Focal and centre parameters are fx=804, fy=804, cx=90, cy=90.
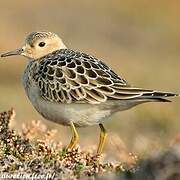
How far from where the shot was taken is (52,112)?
27.7 feet

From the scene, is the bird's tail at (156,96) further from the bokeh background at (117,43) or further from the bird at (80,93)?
the bokeh background at (117,43)

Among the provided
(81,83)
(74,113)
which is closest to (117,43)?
(81,83)

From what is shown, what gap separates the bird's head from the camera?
31.1 feet

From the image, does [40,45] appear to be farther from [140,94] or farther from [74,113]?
[140,94]

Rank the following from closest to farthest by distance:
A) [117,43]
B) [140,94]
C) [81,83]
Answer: [140,94] → [81,83] → [117,43]

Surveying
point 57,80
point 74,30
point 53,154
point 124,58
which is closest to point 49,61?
point 57,80

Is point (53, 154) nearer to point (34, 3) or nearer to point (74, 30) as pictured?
point (74, 30)

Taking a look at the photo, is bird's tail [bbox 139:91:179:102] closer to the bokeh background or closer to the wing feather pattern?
the wing feather pattern

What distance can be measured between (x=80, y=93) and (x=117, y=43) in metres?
20.1

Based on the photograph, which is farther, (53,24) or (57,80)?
(53,24)

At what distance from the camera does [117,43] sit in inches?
1117

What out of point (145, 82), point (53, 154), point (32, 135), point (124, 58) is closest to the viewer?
point (53, 154)

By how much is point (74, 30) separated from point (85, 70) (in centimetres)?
2128

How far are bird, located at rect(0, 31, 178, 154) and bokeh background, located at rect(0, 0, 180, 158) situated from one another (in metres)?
1.12
